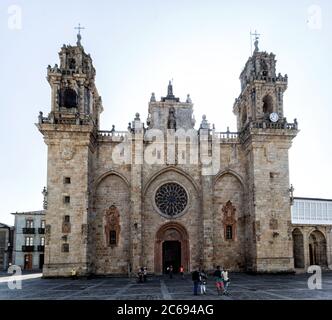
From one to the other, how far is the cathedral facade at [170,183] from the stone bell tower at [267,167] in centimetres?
8

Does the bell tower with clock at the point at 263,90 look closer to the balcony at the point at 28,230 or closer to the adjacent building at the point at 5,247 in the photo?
the balcony at the point at 28,230

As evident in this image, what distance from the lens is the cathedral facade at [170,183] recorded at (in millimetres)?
31141

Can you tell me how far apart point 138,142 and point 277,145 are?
11955mm

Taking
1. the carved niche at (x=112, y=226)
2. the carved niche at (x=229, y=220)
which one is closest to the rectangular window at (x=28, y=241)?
the carved niche at (x=112, y=226)

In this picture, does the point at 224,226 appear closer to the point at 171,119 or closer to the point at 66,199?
the point at 171,119

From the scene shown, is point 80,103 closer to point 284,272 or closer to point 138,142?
point 138,142

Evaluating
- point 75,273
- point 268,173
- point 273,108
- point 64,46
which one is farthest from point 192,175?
point 64,46

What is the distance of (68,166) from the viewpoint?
31.1 metres

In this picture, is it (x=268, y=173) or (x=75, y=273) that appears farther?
(x=268, y=173)

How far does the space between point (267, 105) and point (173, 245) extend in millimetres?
15267

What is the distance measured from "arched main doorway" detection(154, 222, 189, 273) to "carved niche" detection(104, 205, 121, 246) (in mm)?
3545

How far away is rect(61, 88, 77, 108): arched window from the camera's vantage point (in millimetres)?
33750
